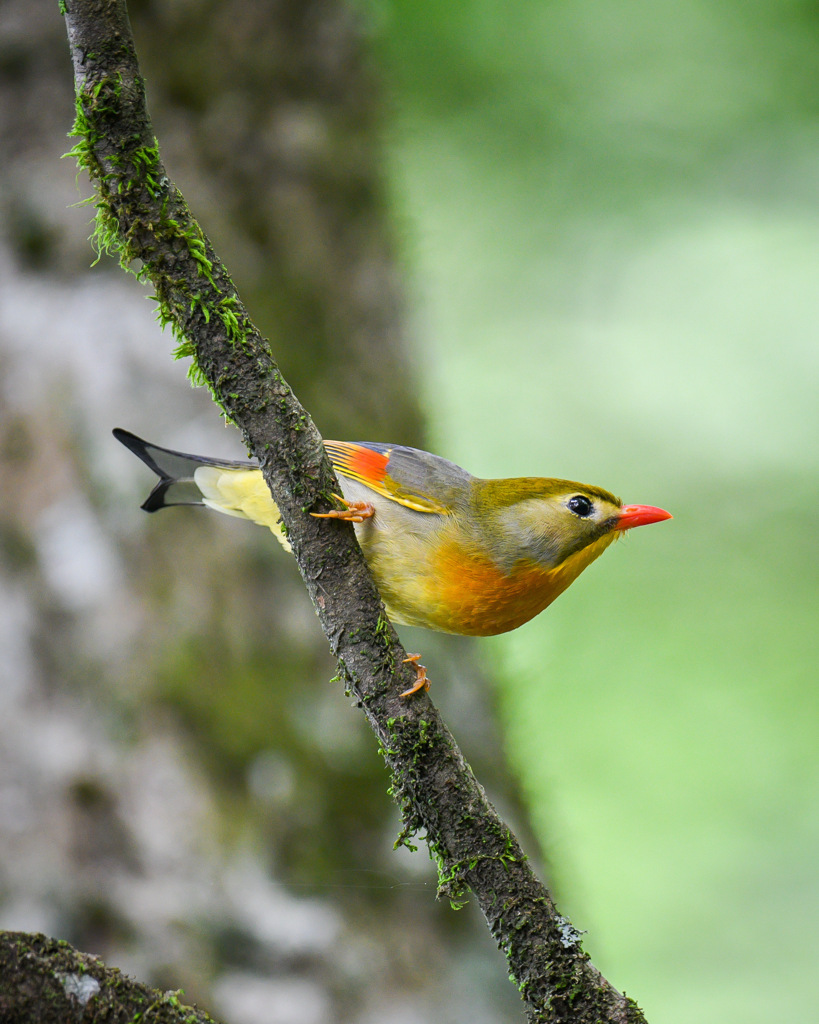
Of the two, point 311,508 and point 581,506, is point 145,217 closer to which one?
point 311,508

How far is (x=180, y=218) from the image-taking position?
1255 mm

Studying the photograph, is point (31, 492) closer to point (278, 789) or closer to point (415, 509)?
point (278, 789)

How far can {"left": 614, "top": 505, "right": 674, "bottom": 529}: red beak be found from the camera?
1.84m

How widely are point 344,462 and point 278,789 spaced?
1.03 metres

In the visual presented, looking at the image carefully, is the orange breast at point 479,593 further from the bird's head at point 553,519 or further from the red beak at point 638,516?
the red beak at point 638,516

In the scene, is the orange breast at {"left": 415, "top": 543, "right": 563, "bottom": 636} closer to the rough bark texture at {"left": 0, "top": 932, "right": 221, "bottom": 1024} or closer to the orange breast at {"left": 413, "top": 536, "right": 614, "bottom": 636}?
the orange breast at {"left": 413, "top": 536, "right": 614, "bottom": 636}

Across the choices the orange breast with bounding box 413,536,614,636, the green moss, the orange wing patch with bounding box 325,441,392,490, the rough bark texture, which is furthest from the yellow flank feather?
the rough bark texture

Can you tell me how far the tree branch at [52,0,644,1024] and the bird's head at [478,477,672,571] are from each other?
42 centimetres

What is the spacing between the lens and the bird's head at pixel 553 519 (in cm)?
180

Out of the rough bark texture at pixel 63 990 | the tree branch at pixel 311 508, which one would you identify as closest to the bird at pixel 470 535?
the tree branch at pixel 311 508

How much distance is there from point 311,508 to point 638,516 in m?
0.81

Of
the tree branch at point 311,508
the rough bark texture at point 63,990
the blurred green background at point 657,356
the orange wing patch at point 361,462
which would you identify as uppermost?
the blurred green background at point 657,356

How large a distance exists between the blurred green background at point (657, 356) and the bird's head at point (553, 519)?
2415 mm

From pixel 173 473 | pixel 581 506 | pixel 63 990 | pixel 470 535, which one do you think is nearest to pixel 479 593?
pixel 470 535
